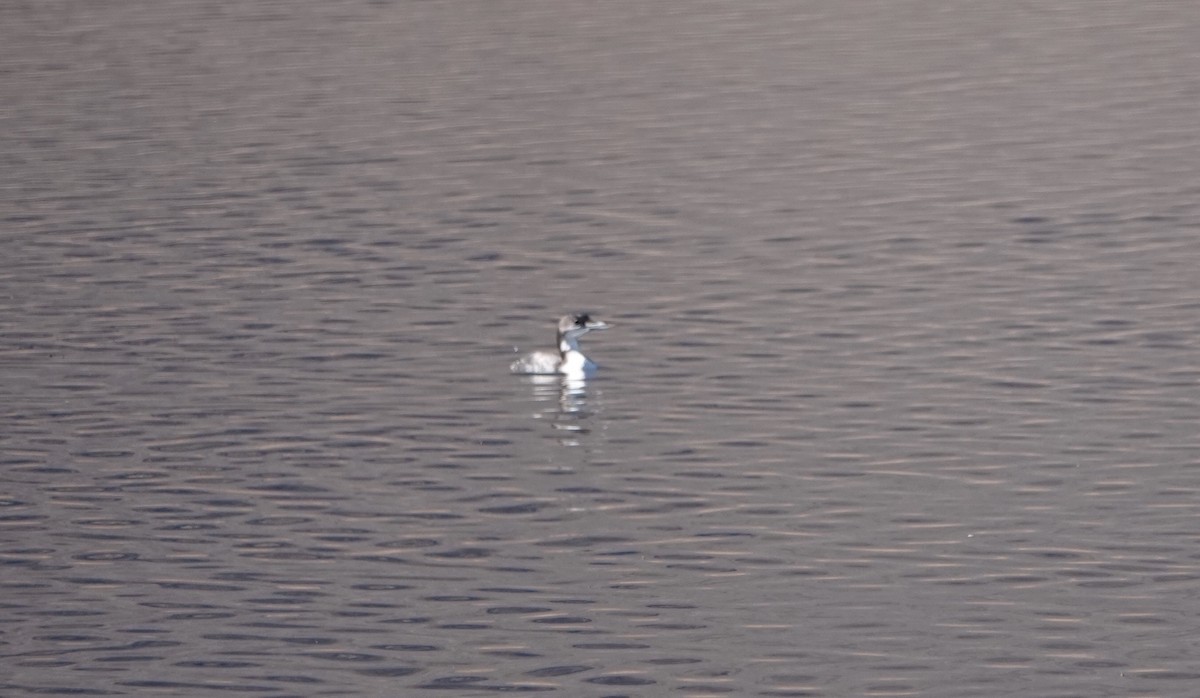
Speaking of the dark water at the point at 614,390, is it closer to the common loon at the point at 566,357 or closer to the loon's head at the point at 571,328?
the common loon at the point at 566,357

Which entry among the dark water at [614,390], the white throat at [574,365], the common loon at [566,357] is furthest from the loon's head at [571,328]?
the dark water at [614,390]

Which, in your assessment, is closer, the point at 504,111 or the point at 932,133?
the point at 932,133

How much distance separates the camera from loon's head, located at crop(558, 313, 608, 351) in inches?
1077

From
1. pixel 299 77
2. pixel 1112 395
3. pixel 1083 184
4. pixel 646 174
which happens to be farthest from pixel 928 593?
pixel 299 77

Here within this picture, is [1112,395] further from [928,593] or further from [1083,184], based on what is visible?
[1083,184]

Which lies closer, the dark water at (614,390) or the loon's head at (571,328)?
the dark water at (614,390)

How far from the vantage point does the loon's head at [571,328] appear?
1077 inches

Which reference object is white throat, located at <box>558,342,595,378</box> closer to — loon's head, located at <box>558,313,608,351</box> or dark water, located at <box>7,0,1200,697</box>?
loon's head, located at <box>558,313,608,351</box>

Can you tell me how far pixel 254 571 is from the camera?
1983 centimetres

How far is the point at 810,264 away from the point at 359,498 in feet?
41.1

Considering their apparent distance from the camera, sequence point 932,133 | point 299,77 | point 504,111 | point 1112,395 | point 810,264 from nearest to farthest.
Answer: point 1112,395 → point 810,264 → point 932,133 → point 504,111 → point 299,77

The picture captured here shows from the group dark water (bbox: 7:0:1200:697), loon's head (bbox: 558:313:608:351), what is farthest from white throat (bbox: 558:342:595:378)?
dark water (bbox: 7:0:1200:697)

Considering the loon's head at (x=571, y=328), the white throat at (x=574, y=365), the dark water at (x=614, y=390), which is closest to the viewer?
the dark water at (x=614, y=390)

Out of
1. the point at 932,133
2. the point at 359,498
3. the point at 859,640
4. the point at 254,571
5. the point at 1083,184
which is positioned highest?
the point at 932,133
